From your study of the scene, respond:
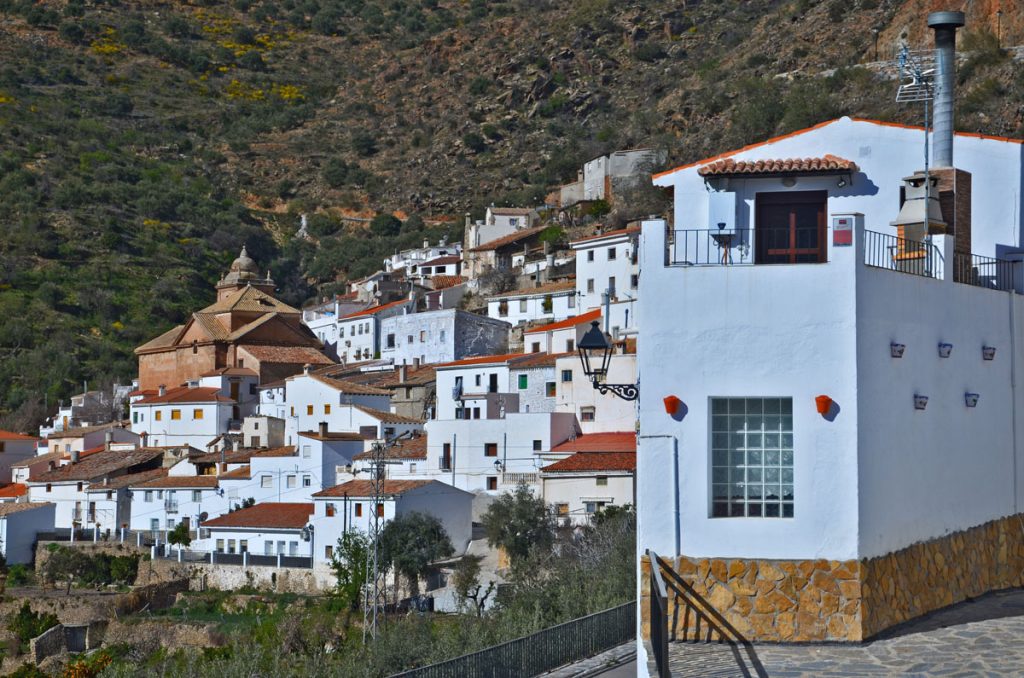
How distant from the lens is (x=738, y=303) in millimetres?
13516

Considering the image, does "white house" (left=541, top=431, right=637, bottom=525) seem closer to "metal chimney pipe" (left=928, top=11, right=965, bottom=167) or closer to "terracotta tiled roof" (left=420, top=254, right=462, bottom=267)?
"metal chimney pipe" (left=928, top=11, right=965, bottom=167)

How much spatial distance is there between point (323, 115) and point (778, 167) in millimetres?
149318

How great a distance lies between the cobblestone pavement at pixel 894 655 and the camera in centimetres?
1221

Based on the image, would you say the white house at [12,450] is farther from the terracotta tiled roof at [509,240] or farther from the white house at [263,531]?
the terracotta tiled roof at [509,240]

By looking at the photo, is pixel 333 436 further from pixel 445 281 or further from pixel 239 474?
pixel 445 281

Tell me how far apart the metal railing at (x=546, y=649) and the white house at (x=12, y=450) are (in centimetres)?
6105

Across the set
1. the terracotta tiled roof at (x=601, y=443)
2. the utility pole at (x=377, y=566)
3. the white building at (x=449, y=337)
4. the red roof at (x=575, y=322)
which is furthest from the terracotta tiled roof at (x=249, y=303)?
the terracotta tiled roof at (x=601, y=443)

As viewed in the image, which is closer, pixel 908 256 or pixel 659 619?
pixel 659 619

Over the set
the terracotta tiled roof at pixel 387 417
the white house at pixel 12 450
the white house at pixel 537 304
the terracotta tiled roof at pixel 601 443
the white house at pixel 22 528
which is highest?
the white house at pixel 537 304

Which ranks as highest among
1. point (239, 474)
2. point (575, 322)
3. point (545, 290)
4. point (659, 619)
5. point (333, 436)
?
point (545, 290)

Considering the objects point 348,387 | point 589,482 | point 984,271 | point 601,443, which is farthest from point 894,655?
point 348,387

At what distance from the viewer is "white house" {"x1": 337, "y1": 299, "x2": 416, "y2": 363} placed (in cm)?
8056

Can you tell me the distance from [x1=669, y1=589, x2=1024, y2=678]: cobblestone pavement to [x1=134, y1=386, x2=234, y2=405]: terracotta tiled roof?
60.9 meters

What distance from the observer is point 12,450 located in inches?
3068
